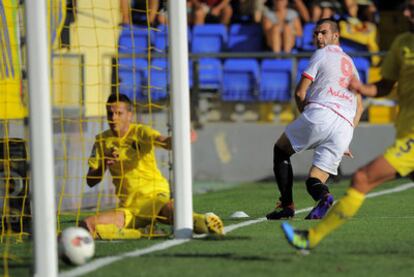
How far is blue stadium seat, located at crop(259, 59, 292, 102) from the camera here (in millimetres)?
19078

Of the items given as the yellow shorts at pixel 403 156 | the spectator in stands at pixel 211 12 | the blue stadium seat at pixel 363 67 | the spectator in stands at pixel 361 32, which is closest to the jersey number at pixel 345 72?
the yellow shorts at pixel 403 156

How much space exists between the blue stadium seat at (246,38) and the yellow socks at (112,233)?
11505 millimetres

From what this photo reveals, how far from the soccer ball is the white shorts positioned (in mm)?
3912

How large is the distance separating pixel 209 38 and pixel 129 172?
1116 centimetres

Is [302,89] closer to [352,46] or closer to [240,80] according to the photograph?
[240,80]

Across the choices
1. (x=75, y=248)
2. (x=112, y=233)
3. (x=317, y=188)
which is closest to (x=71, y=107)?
(x=317, y=188)

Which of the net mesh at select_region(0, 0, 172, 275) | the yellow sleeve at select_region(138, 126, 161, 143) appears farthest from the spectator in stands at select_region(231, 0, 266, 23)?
the yellow sleeve at select_region(138, 126, 161, 143)

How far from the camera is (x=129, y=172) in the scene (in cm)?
1020

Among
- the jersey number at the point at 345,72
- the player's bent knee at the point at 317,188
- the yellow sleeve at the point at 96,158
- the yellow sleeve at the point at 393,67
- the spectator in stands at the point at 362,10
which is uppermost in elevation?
the spectator in stands at the point at 362,10

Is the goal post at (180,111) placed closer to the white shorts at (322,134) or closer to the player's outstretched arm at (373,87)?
the player's outstretched arm at (373,87)

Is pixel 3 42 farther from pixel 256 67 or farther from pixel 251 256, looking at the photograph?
pixel 256 67

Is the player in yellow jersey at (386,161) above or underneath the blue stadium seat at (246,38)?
underneath

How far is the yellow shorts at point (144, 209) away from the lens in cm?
988

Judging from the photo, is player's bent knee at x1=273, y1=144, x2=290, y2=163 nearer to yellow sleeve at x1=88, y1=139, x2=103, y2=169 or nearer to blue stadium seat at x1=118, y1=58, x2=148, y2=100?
yellow sleeve at x1=88, y1=139, x2=103, y2=169
